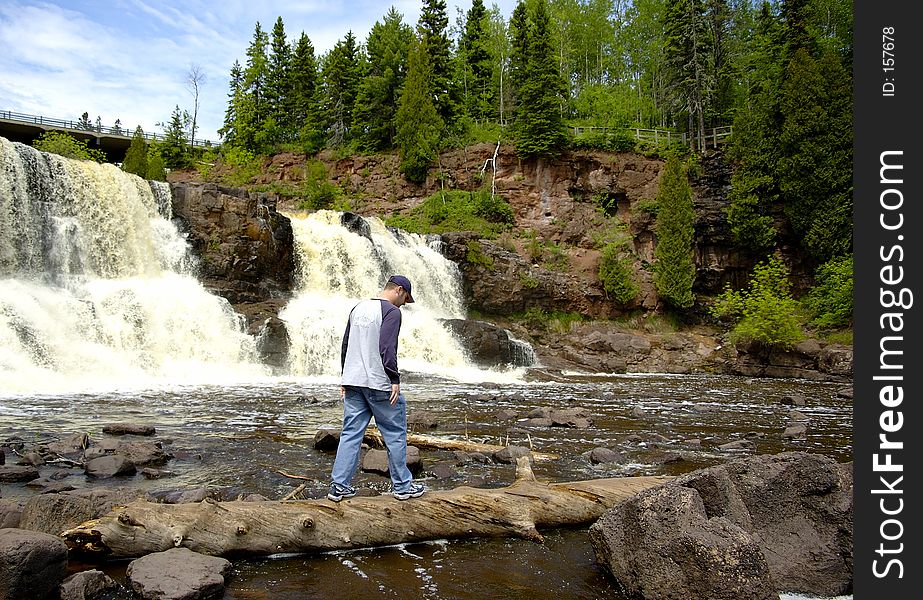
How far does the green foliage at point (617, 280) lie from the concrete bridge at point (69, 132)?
41276 mm

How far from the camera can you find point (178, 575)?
3648 mm

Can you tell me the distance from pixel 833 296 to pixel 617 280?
35.5 ft

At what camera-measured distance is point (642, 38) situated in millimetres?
57781

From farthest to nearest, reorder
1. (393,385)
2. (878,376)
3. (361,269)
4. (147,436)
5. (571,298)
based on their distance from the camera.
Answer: (571,298) < (361,269) < (147,436) < (393,385) < (878,376)

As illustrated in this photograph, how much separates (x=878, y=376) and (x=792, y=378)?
979 inches

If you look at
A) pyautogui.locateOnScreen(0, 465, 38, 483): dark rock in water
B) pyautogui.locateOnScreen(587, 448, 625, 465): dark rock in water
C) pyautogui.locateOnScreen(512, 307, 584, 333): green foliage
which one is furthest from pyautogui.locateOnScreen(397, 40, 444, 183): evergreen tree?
pyautogui.locateOnScreen(0, 465, 38, 483): dark rock in water

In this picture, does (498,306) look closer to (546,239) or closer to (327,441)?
(546,239)

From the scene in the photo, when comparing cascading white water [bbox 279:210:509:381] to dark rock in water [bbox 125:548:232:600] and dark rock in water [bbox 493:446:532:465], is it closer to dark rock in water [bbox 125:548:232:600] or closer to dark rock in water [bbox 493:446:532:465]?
dark rock in water [bbox 493:446:532:465]

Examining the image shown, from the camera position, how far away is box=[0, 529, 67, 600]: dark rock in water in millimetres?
3336

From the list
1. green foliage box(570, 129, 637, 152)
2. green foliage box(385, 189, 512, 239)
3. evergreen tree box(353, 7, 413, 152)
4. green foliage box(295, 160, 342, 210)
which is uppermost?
evergreen tree box(353, 7, 413, 152)

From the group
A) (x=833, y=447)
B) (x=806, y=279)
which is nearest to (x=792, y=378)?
(x=806, y=279)

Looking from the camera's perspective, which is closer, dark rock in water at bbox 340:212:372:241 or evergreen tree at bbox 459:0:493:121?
dark rock in water at bbox 340:212:372:241

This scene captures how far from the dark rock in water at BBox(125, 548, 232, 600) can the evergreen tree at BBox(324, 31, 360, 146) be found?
46.5 metres

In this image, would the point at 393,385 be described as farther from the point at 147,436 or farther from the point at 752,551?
the point at 147,436
